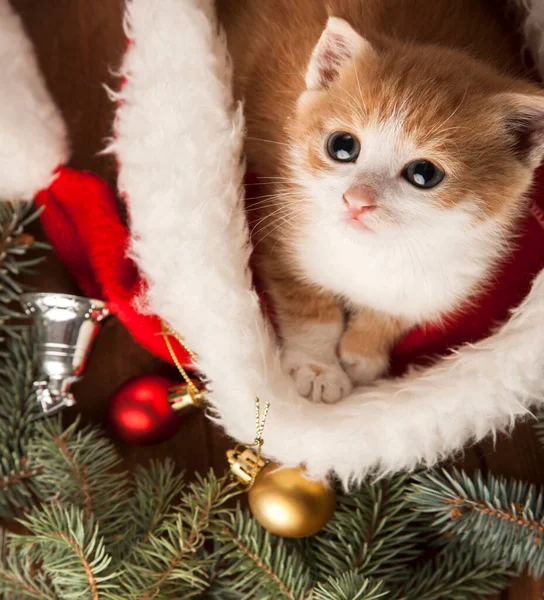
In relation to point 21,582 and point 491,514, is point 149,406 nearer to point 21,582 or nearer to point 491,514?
point 21,582

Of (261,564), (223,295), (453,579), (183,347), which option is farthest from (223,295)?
(453,579)

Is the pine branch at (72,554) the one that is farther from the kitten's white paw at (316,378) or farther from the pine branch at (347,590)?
the kitten's white paw at (316,378)

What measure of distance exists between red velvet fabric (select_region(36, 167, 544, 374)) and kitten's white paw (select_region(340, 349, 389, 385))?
0.06 meters

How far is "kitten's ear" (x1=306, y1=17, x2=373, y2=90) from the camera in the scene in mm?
791

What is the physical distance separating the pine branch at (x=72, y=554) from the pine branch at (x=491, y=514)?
42cm

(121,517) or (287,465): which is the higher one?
(287,465)

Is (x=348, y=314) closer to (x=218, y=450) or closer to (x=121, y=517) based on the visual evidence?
(x=218, y=450)

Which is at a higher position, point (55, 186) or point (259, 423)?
point (55, 186)

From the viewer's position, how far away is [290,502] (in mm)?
796

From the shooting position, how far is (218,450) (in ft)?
3.41

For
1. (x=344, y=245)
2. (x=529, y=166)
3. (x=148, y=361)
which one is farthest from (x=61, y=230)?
(x=529, y=166)

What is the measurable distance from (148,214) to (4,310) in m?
0.28

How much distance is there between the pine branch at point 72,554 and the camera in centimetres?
74

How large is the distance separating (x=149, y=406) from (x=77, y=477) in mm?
138
